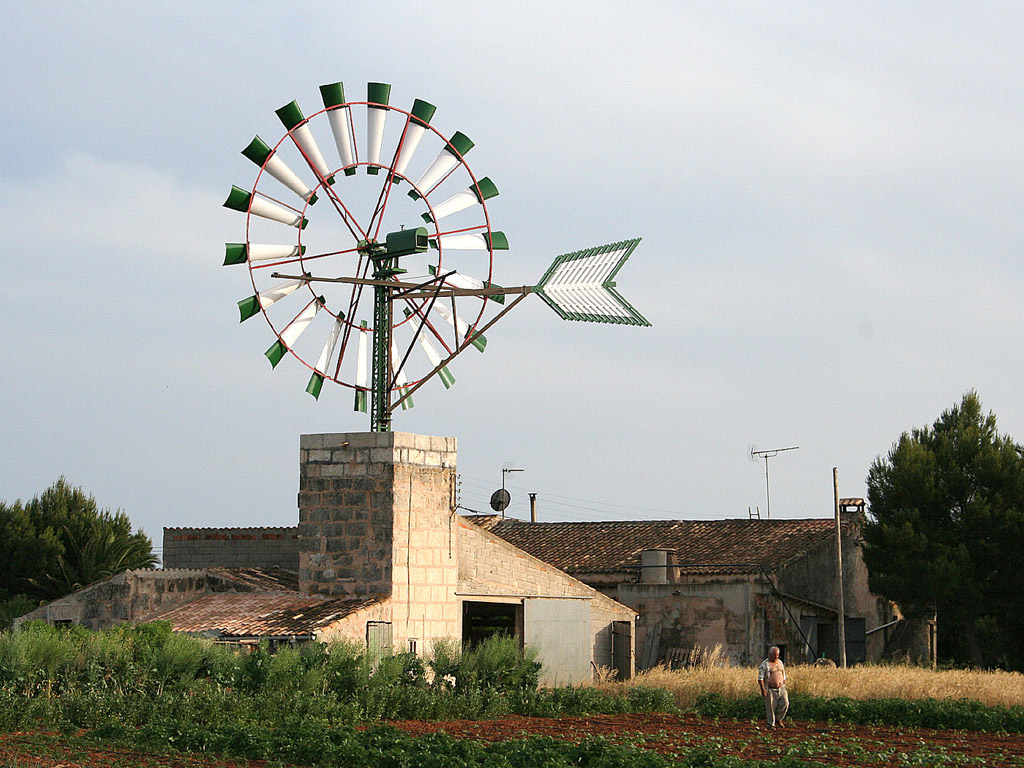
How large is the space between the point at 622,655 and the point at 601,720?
800 cm

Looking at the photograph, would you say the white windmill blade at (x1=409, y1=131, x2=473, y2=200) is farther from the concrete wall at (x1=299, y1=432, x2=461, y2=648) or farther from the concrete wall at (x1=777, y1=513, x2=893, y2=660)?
the concrete wall at (x1=777, y1=513, x2=893, y2=660)

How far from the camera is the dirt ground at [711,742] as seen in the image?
12445 mm

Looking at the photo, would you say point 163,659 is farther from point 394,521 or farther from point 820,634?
point 820,634

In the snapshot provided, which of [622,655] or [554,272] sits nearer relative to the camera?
[554,272]

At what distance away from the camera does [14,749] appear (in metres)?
12.4

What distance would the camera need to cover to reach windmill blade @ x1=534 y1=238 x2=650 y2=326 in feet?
67.4

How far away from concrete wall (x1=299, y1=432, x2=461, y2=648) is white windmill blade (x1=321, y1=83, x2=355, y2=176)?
4748 millimetres

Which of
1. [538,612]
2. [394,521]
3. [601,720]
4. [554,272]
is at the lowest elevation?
[601,720]

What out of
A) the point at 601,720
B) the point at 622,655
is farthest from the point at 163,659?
the point at 622,655

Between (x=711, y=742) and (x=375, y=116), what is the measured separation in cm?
1138

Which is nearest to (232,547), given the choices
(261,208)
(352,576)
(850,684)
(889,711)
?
(352,576)

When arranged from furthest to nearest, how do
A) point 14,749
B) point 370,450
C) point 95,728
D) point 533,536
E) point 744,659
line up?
1. point 533,536
2. point 744,659
3. point 370,450
4. point 95,728
5. point 14,749

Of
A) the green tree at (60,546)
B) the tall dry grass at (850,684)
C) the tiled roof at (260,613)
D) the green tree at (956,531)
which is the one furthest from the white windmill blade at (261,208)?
the green tree at (956,531)

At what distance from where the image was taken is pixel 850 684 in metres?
22.6
